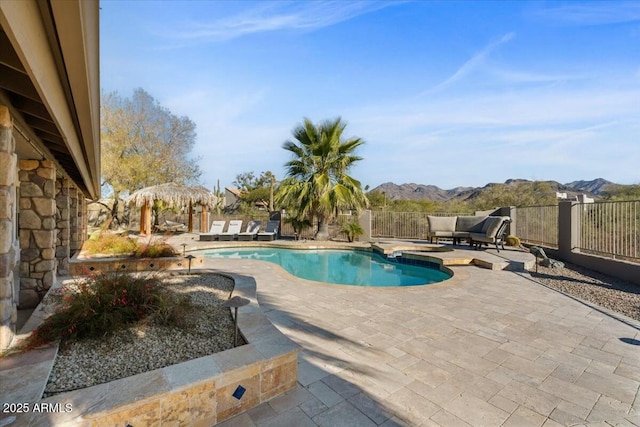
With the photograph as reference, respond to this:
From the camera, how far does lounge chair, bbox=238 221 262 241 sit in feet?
46.0

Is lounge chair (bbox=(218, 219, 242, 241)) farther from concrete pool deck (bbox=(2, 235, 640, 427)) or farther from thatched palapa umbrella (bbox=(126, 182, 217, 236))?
concrete pool deck (bbox=(2, 235, 640, 427))

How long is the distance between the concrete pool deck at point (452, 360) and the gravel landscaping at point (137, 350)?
77 cm

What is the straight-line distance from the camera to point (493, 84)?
33.6 ft

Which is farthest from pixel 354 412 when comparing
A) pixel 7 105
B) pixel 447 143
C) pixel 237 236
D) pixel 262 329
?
pixel 447 143

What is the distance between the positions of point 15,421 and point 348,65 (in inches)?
441

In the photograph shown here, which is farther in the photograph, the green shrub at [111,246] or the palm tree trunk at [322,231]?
the palm tree trunk at [322,231]

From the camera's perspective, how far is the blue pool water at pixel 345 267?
7797mm

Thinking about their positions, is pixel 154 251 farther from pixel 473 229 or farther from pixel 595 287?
pixel 473 229

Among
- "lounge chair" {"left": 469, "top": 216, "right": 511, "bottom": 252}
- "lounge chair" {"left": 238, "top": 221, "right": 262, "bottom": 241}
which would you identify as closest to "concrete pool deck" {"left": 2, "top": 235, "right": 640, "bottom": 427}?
"lounge chair" {"left": 469, "top": 216, "right": 511, "bottom": 252}

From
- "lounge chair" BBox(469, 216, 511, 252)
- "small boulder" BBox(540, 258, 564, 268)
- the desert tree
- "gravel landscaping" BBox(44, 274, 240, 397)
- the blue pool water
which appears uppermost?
the desert tree

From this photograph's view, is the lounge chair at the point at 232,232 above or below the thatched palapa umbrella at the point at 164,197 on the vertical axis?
below

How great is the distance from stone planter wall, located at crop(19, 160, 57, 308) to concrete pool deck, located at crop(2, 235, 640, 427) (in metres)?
3.24

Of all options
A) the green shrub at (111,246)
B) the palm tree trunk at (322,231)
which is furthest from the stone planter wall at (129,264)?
the palm tree trunk at (322,231)

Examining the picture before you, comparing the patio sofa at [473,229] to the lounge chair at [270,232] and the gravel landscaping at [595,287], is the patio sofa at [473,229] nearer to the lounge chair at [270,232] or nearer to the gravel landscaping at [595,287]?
the gravel landscaping at [595,287]
